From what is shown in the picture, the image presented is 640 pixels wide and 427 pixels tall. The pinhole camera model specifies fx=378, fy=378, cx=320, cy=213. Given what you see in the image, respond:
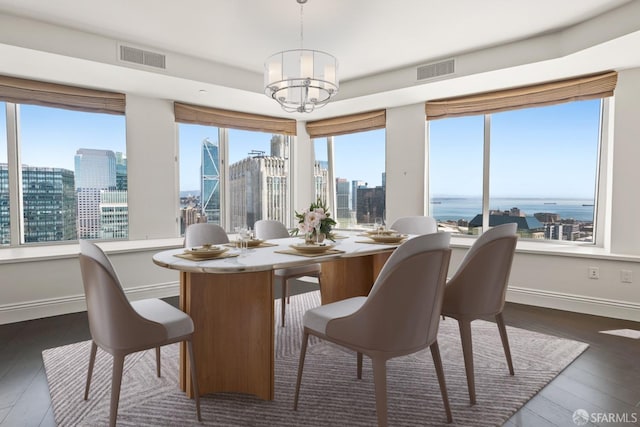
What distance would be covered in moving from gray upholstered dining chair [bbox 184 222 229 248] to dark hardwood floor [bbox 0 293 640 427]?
1112 millimetres

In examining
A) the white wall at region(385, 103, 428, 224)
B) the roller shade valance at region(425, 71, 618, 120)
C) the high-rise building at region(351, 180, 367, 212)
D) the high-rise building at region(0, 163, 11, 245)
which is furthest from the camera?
the high-rise building at region(351, 180, 367, 212)

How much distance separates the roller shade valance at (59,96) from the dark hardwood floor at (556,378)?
6.85 ft

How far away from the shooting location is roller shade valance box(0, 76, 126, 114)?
3537 millimetres

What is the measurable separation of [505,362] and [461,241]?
6.69 feet

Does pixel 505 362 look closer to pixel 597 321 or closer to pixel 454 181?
pixel 597 321

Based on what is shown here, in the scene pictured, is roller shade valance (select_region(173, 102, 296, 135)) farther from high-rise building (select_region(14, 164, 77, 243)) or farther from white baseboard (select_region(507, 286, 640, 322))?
white baseboard (select_region(507, 286, 640, 322))

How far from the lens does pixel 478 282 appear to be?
80.7 inches

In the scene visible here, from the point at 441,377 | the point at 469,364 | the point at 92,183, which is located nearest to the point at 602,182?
the point at 469,364

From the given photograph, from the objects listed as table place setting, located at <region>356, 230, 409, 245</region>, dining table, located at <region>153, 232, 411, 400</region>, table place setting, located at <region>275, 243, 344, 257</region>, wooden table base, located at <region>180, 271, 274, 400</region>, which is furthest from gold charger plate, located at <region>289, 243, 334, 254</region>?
table place setting, located at <region>356, 230, 409, 245</region>

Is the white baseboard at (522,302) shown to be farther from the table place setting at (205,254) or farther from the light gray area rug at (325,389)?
the table place setting at (205,254)

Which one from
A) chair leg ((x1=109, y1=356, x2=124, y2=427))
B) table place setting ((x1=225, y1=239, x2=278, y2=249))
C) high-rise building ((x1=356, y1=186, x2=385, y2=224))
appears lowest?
chair leg ((x1=109, y1=356, x2=124, y2=427))

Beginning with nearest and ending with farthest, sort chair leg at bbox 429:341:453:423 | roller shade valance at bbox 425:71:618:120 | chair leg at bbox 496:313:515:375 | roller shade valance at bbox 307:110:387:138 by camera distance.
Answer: chair leg at bbox 429:341:453:423
chair leg at bbox 496:313:515:375
roller shade valance at bbox 425:71:618:120
roller shade valance at bbox 307:110:387:138

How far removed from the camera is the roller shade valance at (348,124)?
16.6 ft

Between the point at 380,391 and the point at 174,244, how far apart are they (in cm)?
308
